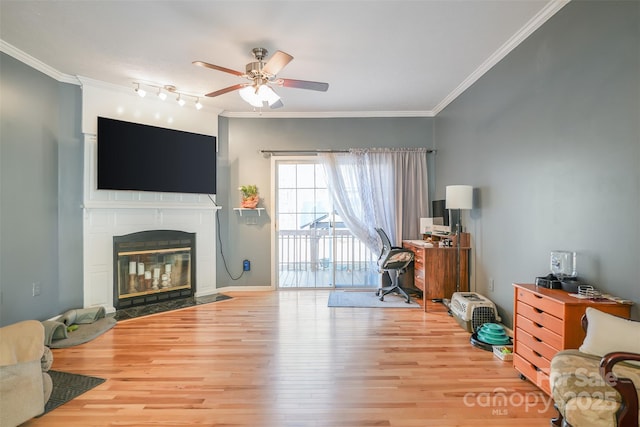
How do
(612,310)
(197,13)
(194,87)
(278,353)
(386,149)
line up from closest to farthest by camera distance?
(612,310) → (197,13) → (278,353) → (194,87) → (386,149)

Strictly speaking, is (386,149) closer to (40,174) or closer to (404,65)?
(404,65)

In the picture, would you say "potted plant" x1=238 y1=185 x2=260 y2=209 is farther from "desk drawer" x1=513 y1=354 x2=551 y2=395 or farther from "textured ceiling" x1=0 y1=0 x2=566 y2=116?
"desk drawer" x1=513 y1=354 x2=551 y2=395

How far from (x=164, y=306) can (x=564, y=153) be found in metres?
4.60

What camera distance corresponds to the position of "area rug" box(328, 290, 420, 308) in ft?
13.2

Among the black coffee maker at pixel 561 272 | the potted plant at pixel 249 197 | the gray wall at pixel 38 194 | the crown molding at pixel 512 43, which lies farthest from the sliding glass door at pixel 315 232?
the black coffee maker at pixel 561 272

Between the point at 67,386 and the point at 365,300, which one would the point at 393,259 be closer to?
the point at 365,300

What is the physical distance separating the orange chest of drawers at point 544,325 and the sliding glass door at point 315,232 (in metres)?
2.66

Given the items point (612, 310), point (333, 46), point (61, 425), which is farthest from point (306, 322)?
point (333, 46)

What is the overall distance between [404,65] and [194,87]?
102 inches

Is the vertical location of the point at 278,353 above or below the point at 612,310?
below

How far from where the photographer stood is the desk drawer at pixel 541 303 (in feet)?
6.15

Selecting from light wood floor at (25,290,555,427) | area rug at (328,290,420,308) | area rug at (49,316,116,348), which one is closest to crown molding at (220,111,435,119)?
area rug at (328,290,420,308)

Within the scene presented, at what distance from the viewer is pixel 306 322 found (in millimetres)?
3434

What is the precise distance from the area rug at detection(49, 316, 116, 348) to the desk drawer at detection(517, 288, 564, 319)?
3909 millimetres
